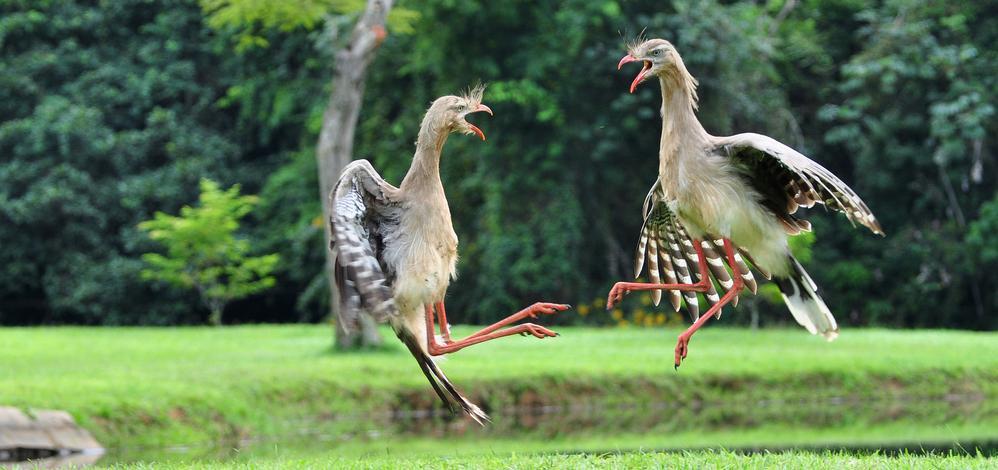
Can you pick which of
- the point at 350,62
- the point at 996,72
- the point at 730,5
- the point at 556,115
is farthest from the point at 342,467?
the point at 730,5

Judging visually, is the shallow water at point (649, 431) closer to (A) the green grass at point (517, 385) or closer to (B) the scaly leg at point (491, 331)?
(A) the green grass at point (517, 385)

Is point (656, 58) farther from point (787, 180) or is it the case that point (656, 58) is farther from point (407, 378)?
point (407, 378)

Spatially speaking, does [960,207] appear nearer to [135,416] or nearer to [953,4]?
[953,4]

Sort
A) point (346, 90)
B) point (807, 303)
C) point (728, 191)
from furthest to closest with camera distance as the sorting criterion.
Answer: point (346, 90)
point (807, 303)
point (728, 191)

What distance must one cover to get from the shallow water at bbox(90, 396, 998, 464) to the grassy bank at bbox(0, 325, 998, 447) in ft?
0.59

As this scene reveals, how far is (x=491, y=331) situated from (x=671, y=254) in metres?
2.09

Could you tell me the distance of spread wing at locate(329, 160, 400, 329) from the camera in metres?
6.00

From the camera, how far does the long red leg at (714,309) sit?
6821mm

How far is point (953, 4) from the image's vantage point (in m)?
22.9

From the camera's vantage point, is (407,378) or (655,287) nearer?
(655,287)

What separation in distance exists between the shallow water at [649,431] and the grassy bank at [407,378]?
0.18m

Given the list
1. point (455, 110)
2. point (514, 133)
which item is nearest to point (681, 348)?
point (455, 110)

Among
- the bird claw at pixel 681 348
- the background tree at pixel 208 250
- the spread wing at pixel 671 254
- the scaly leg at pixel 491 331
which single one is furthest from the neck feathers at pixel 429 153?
the background tree at pixel 208 250

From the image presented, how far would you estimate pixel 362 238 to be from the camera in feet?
22.1
